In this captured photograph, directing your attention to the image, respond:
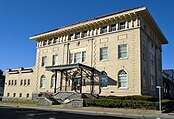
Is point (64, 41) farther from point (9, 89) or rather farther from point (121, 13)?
point (9, 89)

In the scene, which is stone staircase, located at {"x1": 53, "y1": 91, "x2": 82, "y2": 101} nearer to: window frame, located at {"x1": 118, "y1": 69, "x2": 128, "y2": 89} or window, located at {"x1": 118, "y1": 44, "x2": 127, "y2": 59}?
window frame, located at {"x1": 118, "y1": 69, "x2": 128, "y2": 89}

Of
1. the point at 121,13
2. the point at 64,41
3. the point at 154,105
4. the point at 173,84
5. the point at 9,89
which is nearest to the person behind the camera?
the point at 154,105

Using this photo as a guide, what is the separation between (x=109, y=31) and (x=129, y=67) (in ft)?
21.6

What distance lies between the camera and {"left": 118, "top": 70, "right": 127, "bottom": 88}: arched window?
2848cm

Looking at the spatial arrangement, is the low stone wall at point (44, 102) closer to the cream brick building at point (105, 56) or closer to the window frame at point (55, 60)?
the cream brick building at point (105, 56)

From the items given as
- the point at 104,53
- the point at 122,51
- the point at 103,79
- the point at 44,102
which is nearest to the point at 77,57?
the point at 104,53

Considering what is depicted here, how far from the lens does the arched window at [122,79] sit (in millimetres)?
28475

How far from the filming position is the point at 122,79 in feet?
94.4

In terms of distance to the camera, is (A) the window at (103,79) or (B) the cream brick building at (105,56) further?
(A) the window at (103,79)

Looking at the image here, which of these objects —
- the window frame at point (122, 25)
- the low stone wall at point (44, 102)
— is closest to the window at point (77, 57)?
the window frame at point (122, 25)

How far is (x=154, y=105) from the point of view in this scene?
801 inches

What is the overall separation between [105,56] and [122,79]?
15.3ft

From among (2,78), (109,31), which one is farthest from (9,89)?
(2,78)

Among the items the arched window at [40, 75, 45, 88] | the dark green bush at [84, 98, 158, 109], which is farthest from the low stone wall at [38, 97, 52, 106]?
the arched window at [40, 75, 45, 88]
